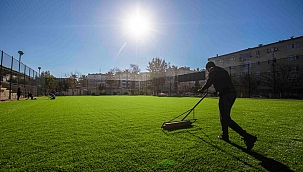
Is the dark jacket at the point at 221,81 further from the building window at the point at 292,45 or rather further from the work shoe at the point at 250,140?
the building window at the point at 292,45

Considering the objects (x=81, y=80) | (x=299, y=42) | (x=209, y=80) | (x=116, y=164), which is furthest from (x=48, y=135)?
(x=81, y=80)

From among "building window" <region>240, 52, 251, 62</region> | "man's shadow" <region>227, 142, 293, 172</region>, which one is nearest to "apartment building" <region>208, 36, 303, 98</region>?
"building window" <region>240, 52, 251, 62</region>

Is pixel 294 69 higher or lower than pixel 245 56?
lower

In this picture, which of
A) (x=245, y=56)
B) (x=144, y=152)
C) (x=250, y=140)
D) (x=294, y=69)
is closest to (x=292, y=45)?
(x=245, y=56)

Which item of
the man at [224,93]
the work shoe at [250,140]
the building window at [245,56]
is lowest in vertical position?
the work shoe at [250,140]

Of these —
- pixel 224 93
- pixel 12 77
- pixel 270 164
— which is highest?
pixel 12 77

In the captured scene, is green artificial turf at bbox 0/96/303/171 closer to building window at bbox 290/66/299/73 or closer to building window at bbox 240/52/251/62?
building window at bbox 290/66/299/73

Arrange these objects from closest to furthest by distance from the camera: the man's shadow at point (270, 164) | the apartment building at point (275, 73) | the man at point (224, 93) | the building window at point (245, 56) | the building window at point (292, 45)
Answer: the man's shadow at point (270, 164), the man at point (224, 93), the apartment building at point (275, 73), the building window at point (292, 45), the building window at point (245, 56)

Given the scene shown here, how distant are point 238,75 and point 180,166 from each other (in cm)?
2797

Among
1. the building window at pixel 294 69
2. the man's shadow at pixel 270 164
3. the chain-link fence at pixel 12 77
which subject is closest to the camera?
the man's shadow at pixel 270 164

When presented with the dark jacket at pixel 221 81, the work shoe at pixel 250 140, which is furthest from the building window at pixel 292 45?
the work shoe at pixel 250 140

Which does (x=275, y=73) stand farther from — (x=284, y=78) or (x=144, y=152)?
(x=144, y=152)

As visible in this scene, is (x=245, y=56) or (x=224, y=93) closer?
(x=224, y=93)

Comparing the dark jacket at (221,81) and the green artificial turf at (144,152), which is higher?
the dark jacket at (221,81)
